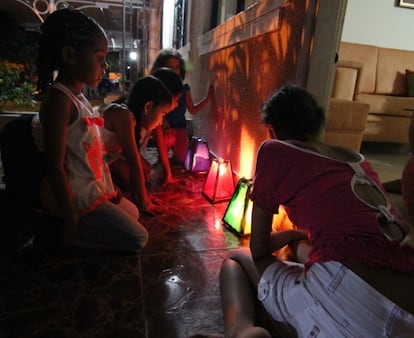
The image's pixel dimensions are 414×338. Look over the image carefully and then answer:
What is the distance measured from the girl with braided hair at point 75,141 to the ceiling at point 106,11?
4038mm

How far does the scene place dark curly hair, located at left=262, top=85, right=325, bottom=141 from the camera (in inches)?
35.3

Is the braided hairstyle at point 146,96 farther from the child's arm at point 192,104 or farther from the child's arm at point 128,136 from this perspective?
the child's arm at point 192,104

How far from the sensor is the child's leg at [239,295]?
803 millimetres

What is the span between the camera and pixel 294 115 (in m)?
0.90

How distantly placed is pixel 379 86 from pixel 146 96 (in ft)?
10.5

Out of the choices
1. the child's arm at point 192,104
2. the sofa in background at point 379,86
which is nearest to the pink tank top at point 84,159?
the child's arm at point 192,104

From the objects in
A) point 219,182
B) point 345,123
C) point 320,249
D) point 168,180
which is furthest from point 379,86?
point 320,249

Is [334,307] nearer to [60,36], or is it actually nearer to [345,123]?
[60,36]

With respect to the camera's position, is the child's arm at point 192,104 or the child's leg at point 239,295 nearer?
the child's leg at point 239,295

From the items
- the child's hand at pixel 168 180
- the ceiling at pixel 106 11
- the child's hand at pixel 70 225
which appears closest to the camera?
the child's hand at pixel 70 225

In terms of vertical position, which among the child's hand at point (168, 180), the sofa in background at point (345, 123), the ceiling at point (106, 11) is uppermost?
the ceiling at point (106, 11)

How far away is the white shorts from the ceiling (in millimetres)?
5144

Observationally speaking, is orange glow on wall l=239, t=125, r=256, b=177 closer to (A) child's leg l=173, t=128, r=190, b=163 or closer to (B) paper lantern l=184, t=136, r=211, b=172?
(B) paper lantern l=184, t=136, r=211, b=172

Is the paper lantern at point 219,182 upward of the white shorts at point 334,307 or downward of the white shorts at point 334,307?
downward
